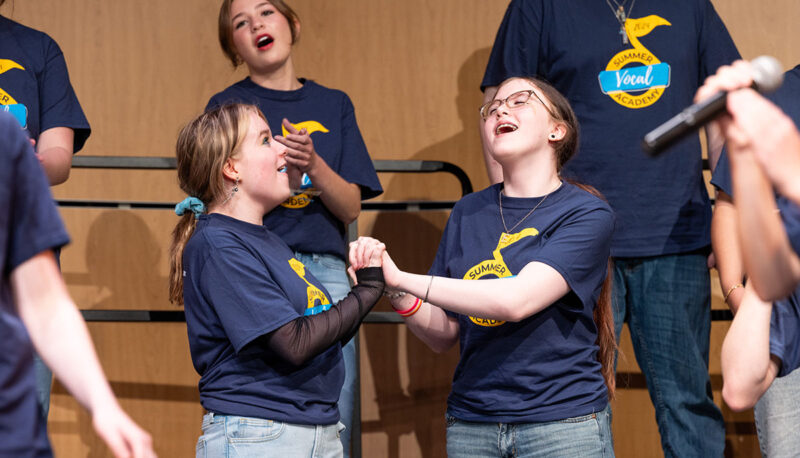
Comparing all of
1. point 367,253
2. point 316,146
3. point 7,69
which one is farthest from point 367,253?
point 7,69

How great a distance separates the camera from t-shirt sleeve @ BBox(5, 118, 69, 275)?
1.09 metres

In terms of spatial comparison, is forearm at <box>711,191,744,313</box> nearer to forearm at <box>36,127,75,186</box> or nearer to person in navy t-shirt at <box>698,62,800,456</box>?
person in navy t-shirt at <box>698,62,800,456</box>

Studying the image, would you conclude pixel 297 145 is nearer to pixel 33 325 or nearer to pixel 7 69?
pixel 7 69

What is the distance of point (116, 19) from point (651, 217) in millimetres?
2294

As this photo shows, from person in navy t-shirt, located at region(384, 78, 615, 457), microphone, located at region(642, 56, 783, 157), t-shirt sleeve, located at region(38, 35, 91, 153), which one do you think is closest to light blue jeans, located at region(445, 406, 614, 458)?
person in navy t-shirt, located at region(384, 78, 615, 457)

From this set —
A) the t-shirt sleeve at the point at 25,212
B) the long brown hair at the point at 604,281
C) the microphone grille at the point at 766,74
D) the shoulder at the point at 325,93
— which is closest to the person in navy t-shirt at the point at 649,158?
the long brown hair at the point at 604,281

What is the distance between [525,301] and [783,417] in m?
0.75

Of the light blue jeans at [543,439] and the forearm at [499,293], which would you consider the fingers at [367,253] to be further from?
the light blue jeans at [543,439]

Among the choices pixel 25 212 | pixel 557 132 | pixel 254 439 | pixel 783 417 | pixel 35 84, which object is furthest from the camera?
pixel 35 84

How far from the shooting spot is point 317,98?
266 cm

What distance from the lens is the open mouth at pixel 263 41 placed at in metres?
2.66

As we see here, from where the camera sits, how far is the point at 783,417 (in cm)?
204

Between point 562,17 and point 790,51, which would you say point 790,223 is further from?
point 790,51

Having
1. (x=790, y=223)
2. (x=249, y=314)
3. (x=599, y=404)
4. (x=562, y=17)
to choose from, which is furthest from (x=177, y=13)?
(x=790, y=223)
